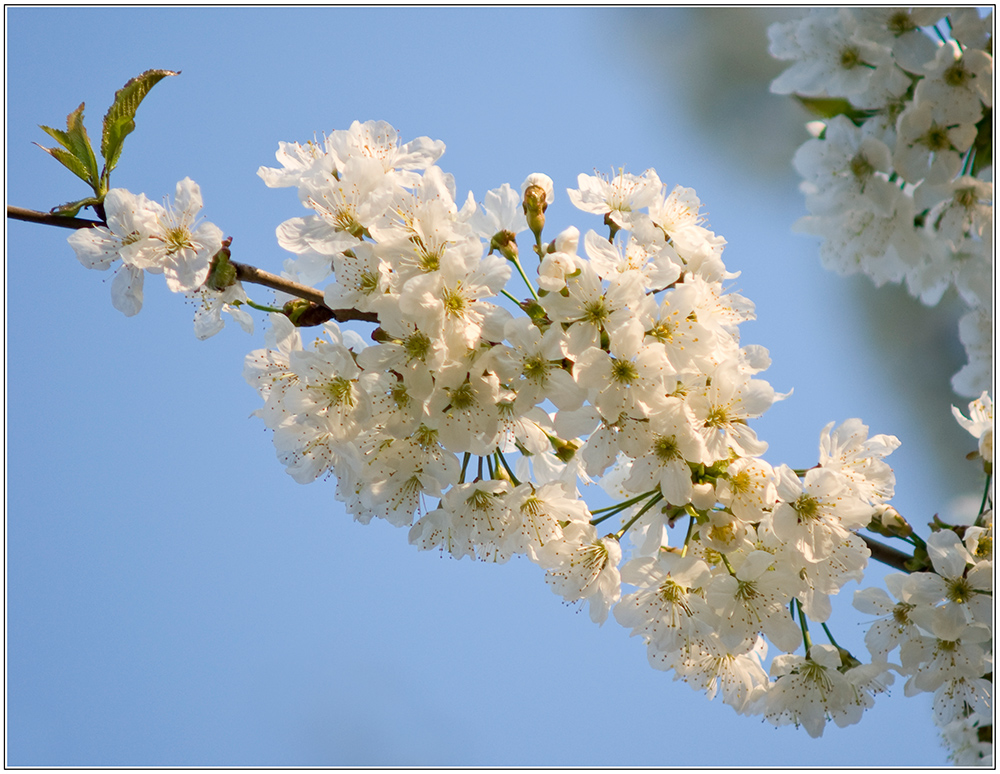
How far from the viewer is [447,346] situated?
1.19m

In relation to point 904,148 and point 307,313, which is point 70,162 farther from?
point 904,148

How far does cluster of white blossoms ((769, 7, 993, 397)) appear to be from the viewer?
4.00 ft

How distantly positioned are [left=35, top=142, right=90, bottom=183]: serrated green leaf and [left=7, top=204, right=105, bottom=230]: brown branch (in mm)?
70

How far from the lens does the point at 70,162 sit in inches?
49.9

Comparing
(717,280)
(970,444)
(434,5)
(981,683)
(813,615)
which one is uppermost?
(434,5)

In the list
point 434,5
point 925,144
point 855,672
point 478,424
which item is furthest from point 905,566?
point 434,5

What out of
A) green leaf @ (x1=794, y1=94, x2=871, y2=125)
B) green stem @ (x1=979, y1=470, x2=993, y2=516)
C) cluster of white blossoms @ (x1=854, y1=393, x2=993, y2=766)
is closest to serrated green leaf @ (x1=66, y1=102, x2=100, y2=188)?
green leaf @ (x1=794, y1=94, x2=871, y2=125)

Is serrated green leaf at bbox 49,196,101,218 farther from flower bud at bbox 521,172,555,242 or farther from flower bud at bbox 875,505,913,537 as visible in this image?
flower bud at bbox 875,505,913,537

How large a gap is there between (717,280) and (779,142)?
175 cm

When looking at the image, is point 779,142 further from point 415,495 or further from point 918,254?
point 415,495

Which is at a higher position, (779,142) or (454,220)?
(779,142)

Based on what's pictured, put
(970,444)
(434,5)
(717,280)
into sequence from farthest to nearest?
(970,444) < (434,5) < (717,280)

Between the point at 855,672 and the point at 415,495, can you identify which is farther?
the point at 855,672

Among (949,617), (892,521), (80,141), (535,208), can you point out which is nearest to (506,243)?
(535,208)
